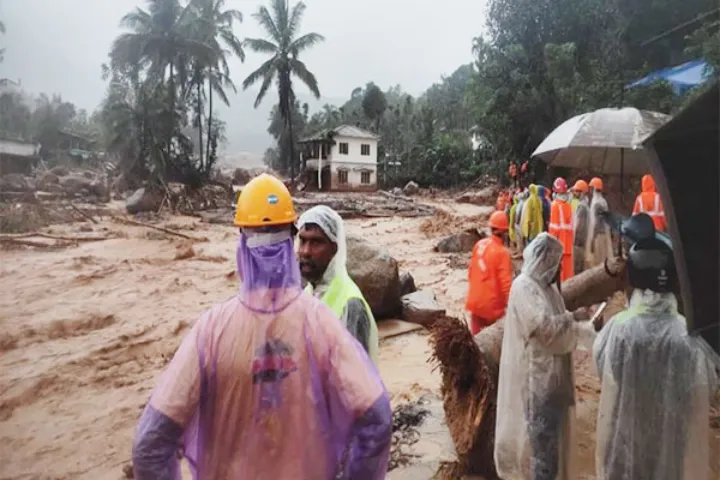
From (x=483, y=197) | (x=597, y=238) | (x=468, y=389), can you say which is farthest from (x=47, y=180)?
(x=468, y=389)

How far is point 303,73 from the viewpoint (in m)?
33.2

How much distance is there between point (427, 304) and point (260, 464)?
19.6 feet

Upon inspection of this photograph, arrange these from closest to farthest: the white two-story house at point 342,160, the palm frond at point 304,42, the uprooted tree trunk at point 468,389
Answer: the uprooted tree trunk at point 468,389
the palm frond at point 304,42
the white two-story house at point 342,160

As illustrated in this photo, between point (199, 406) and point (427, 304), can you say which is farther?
point (427, 304)

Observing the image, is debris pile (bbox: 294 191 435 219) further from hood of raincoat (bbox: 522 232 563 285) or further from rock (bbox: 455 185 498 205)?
hood of raincoat (bbox: 522 232 563 285)

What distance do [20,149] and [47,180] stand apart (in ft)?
13.9

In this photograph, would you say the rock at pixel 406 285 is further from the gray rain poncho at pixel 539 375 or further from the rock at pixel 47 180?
the rock at pixel 47 180

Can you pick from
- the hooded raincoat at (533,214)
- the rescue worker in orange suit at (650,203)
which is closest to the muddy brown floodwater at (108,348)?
the hooded raincoat at (533,214)

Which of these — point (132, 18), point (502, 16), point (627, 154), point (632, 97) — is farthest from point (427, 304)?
point (132, 18)

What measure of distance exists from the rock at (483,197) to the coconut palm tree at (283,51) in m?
11.1

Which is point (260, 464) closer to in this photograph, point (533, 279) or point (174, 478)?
point (174, 478)

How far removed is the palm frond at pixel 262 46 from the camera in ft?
109

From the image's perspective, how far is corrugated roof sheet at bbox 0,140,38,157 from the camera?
25.7 m

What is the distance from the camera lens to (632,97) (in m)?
11.8
